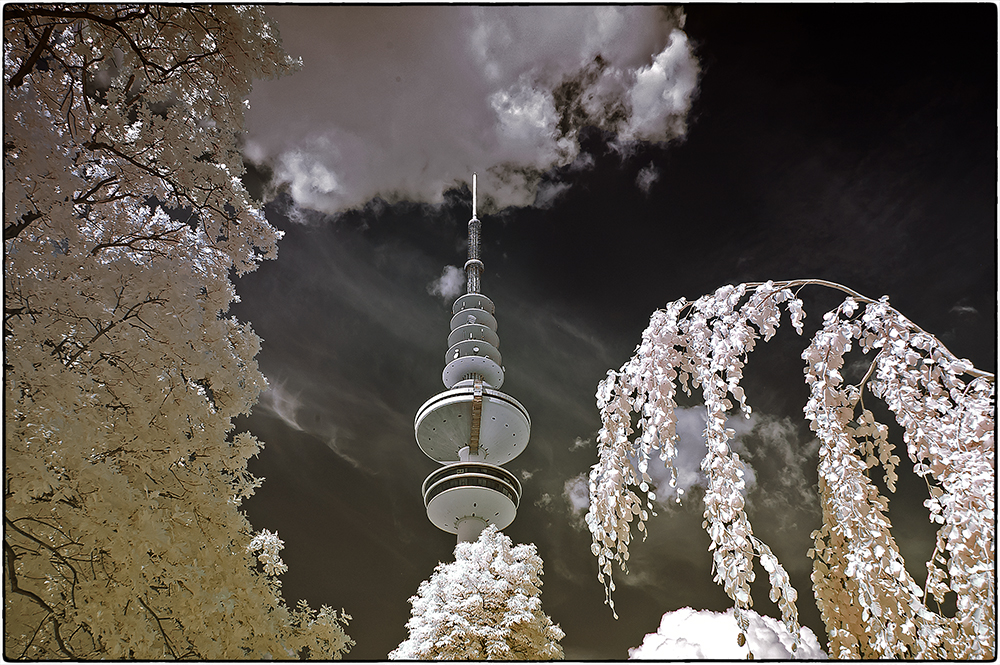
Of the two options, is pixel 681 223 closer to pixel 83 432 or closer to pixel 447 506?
pixel 83 432

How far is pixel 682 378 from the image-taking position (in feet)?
9.95

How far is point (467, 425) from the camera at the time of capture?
2372cm

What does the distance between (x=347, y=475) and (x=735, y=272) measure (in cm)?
1312

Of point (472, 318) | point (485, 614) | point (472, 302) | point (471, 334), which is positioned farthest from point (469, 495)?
point (485, 614)

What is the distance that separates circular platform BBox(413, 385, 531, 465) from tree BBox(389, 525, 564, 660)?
11.2 meters

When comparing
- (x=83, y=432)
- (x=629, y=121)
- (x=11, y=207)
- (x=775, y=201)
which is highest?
(x=629, y=121)

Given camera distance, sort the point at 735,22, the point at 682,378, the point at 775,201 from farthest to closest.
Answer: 1. the point at 775,201
2. the point at 735,22
3. the point at 682,378

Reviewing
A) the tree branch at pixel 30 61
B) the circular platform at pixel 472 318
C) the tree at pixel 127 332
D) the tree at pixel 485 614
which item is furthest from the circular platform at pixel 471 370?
the tree branch at pixel 30 61

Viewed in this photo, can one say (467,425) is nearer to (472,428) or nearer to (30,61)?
(472,428)

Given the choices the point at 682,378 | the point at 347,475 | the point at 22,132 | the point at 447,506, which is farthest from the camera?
the point at 447,506

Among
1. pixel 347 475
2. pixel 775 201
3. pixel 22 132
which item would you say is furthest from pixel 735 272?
pixel 347 475

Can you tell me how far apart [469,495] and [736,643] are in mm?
18414

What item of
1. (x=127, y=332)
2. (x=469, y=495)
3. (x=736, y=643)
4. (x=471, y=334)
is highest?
(x=471, y=334)

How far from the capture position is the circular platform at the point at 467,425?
22906 mm
